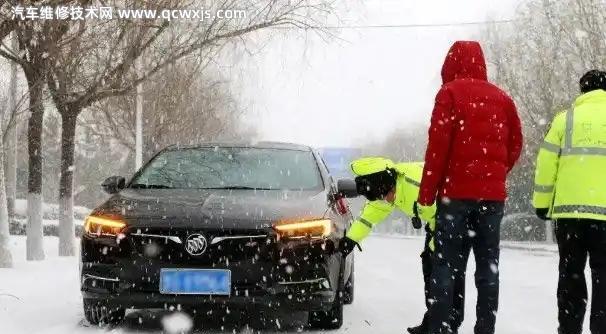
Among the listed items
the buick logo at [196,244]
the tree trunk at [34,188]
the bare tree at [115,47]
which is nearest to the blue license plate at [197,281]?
the buick logo at [196,244]

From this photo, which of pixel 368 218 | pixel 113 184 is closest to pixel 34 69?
pixel 113 184

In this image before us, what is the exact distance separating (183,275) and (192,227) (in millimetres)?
296

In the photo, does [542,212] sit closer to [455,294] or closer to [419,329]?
[455,294]

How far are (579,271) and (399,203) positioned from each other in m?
1.14

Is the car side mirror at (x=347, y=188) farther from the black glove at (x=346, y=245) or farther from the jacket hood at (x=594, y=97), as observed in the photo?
the jacket hood at (x=594, y=97)

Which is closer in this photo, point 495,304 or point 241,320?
point 495,304

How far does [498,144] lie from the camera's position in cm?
455

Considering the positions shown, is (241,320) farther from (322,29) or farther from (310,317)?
(322,29)

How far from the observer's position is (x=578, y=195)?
4.61m

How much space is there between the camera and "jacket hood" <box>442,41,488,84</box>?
465 cm

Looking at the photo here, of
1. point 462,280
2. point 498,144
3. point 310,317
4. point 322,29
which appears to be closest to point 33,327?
point 310,317

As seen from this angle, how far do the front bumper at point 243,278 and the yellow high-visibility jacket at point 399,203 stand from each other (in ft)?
0.87

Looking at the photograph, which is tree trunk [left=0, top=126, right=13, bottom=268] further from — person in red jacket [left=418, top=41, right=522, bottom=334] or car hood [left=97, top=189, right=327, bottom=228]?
person in red jacket [left=418, top=41, right=522, bottom=334]

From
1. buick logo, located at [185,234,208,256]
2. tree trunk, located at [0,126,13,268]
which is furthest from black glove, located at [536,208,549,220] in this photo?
tree trunk, located at [0,126,13,268]
